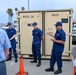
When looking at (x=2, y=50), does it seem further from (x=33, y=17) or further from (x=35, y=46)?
(x=33, y=17)

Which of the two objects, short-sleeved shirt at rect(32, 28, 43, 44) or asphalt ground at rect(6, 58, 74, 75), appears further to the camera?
short-sleeved shirt at rect(32, 28, 43, 44)

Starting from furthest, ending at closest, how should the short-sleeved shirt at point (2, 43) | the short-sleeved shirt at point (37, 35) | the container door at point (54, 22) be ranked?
1. the container door at point (54, 22)
2. the short-sleeved shirt at point (37, 35)
3. the short-sleeved shirt at point (2, 43)

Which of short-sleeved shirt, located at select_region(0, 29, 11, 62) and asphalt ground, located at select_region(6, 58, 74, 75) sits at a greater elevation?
short-sleeved shirt, located at select_region(0, 29, 11, 62)

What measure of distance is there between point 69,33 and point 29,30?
1964 mm

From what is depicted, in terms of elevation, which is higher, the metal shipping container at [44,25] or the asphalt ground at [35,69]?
the metal shipping container at [44,25]

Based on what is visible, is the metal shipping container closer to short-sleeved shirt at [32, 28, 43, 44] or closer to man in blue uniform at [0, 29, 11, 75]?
short-sleeved shirt at [32, 28, 43, 44]

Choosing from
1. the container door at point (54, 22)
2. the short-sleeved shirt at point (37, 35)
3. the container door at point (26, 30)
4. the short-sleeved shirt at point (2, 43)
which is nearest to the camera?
the short-sleeved shirt at point (2, 43)

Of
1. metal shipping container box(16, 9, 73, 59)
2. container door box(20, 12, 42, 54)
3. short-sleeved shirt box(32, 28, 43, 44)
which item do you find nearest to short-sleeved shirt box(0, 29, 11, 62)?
short-sleeved shirt box(32, 28, 43, 44)

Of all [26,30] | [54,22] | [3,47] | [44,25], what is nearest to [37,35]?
[44,25]

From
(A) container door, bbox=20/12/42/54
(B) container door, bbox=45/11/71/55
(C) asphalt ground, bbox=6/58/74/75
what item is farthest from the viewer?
(A) container door, bbox=20/12/42/54

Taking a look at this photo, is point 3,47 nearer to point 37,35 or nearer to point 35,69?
point 35,69

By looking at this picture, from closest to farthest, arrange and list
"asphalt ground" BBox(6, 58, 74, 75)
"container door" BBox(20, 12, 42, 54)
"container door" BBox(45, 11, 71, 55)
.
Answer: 1. "asphalt ground" BBox(6, 58, 74, 75)
2. "container door" BBox(45, 11, 71, 55)
3. "container door" BBox(20, 12, 42, 54)

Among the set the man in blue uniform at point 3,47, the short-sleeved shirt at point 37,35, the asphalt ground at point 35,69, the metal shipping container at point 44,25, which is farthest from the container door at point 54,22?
the man in blue uniform at point 3,47

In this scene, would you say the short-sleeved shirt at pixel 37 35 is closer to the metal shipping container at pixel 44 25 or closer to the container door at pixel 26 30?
the metal shipping container at pixel 44 25
